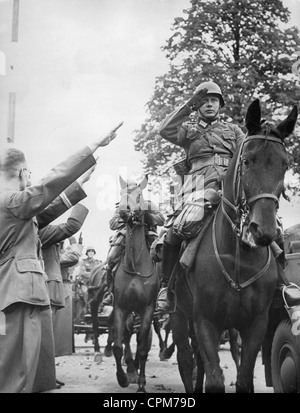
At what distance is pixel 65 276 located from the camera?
38.8ft

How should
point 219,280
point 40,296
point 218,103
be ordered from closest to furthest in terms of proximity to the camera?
1. point 40,296
2. point 219,280
3. point 218,103

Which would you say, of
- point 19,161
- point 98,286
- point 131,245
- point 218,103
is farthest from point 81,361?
point 19,161

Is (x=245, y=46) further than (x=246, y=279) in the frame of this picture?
Yes

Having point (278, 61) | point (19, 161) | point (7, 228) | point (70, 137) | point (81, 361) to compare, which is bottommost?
point (81, 361)

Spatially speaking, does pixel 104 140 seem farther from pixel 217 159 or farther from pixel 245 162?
pixel 217 159

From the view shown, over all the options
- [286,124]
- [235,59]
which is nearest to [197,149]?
[286,124]

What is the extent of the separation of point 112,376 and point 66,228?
5.27 metres

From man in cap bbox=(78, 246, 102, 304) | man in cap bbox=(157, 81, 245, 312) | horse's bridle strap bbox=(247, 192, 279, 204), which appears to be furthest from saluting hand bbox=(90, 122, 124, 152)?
man in cap bbox=(78, 246, 102, 304)

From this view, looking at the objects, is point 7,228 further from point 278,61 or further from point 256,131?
point 278,61

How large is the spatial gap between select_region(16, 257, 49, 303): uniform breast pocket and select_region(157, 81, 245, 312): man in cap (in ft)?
6.20

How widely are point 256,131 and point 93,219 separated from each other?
407cm

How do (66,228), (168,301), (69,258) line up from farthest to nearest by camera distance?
1. (69,258)
2. (168,301)
3. (66,228)

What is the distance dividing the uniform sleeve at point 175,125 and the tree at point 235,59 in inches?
243

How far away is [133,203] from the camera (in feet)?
36.9
